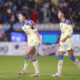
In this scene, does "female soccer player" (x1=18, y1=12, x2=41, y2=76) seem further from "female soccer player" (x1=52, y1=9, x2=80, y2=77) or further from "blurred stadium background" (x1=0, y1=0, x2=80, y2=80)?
"blurred stadium background" (x1=0, y1=0, x2=80, y2=80)

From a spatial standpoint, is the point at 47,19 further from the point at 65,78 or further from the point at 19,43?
the point at 65,78

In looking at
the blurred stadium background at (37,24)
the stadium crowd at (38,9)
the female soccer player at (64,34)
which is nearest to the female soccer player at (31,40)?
the female soccer player at (64,34)

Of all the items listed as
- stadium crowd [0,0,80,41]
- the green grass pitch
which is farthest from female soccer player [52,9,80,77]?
stadium crowd [0,0,80,41]

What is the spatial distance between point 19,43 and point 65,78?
38.2 feet

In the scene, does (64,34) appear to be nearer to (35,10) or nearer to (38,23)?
(38,23)

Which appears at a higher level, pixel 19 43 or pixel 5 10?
pixel 5 10

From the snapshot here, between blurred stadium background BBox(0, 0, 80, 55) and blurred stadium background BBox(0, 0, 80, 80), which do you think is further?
blurred stadium background BBox(0, 0, 80, 55)

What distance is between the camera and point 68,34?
30.4 ft

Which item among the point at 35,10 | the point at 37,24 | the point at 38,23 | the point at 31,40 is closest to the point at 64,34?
the point at 31,40

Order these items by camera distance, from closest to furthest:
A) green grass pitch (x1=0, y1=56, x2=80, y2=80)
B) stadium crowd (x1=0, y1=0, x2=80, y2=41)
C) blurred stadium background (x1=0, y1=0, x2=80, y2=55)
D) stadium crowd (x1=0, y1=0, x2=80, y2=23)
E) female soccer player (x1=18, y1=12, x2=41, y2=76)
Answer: green grass pitch (x1=0, y1=56, x2=80, y2=80) → female soccer player (x1=18, y1=12, x2=41, y2=76) → blurred stadium background (x1=0, y1=0, x2=80, y2=55) → stadium crowd (x1=0, y1=0, x2=80, y2=41) → stadium crowd (x1=0, y1=0, x2=80, y2=23)

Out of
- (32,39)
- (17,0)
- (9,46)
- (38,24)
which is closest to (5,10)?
(17,0)

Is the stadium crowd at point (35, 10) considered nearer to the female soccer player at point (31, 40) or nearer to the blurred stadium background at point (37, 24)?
the blurred stadium background at point (37, 24)

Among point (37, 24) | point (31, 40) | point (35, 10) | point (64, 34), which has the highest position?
point (35, 10)

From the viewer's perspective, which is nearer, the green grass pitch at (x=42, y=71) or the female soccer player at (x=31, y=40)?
the green grass pitch at (x=42, y=71)
